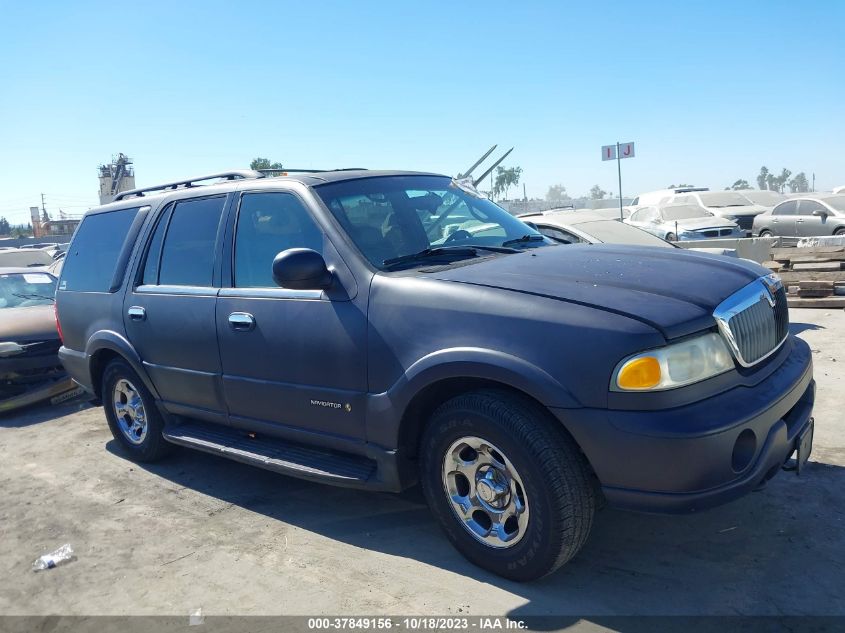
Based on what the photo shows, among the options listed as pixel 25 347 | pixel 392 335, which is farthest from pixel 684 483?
pixel 25 347

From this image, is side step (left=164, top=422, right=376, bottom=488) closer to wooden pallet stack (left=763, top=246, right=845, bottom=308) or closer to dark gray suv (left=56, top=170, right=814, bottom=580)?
dark gray suv (left=56, top=170, right=814, bottom=580)

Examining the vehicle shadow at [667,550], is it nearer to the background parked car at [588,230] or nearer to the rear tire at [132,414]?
the rear tire at [132,414]

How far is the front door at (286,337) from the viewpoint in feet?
11.7

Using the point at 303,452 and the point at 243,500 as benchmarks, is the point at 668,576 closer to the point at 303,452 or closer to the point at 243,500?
the point at 303,452

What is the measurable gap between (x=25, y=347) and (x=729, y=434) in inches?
278

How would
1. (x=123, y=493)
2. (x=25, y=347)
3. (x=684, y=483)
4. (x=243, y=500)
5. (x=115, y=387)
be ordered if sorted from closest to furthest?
(x=684, y=483)
(x=243, y=500)
(x=123, y=493)
(x=115, y=387)
(x=25, y=347)

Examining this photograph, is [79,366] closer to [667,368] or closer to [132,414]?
[132,414]

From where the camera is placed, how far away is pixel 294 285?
355 centimetres

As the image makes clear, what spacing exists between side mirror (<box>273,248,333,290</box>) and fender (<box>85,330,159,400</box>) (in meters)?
1.92

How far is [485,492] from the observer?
3.13m

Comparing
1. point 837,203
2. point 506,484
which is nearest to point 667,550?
point 506,484

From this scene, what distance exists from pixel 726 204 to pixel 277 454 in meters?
22.5

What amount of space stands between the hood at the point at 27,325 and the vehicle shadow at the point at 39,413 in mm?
756

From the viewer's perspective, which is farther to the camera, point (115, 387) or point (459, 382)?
point (115, 387)
